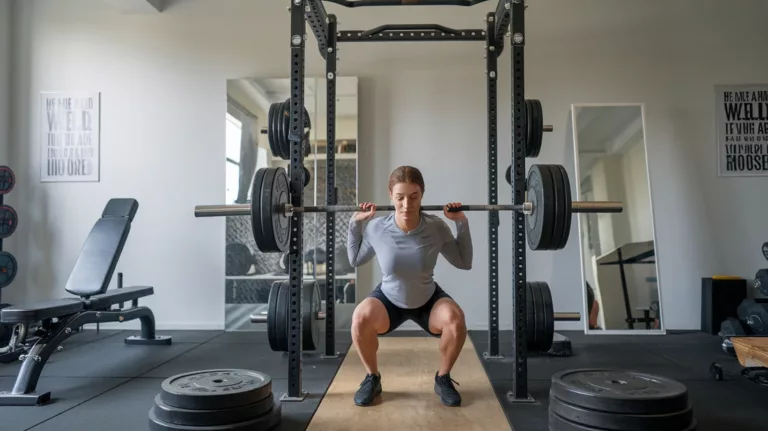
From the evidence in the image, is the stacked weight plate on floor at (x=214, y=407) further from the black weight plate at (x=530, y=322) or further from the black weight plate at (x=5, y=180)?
the black weight plate at (x=5, y=180)

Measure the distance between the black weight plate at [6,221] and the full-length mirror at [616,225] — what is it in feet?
13.9

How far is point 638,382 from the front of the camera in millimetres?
1917

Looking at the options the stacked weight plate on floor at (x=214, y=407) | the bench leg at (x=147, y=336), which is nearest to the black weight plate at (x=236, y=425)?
the stacked weight plate on floor at (x=214, y=407)

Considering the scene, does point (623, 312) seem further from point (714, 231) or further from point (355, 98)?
point (355, 98)

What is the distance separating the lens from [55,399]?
2.42m

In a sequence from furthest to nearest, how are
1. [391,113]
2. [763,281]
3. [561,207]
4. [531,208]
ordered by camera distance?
1. [391,113]
2. [763,281]
3. [531,208]
4. [561,207]

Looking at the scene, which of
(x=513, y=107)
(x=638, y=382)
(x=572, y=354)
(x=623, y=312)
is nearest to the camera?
(x=638, y=382)

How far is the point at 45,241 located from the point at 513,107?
3909mm

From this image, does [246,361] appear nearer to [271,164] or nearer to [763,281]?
[271,164]

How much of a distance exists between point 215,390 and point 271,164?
2.46m

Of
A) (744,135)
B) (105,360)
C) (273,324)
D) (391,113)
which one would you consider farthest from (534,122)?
(105,360)

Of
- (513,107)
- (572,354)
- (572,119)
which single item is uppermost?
(572,119)

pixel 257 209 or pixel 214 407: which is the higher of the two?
pixel 257 209

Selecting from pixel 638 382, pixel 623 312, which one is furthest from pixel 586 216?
pixel 638 382
